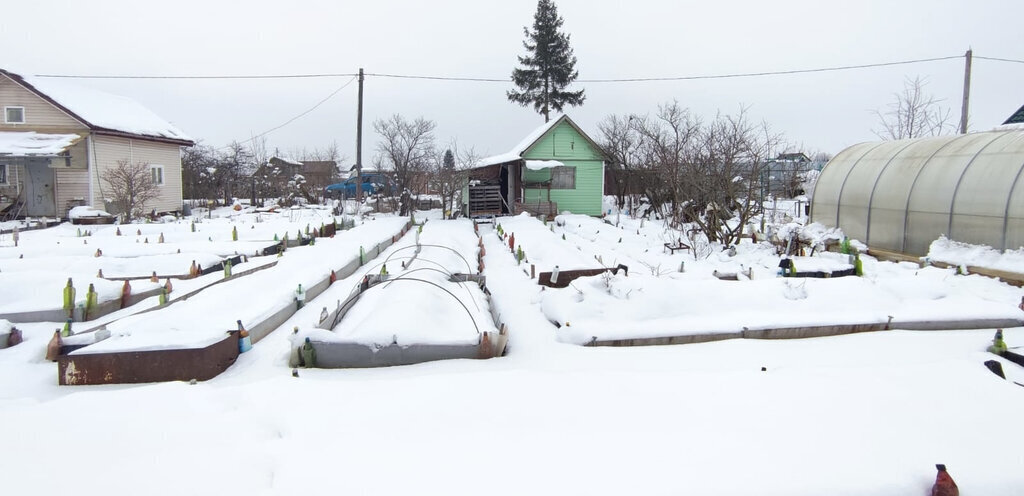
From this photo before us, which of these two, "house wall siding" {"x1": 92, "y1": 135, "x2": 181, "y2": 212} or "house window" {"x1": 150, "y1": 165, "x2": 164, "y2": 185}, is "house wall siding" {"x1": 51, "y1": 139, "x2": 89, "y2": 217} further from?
"house window" {"x1": 150, "y1": 165, "x2": 164, "y2": 185}

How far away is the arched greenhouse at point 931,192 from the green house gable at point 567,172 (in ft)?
36.3

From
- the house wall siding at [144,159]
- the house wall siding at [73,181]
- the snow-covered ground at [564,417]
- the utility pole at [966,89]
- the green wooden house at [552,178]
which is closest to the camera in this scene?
the snow-covered ground at [564,417]

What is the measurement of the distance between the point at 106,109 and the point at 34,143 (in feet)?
13.7

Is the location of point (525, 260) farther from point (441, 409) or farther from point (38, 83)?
point (38, 83)

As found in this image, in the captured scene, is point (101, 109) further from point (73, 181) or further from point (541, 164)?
point (541, 164)

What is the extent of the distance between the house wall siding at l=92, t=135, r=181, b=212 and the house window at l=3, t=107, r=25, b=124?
110 inches

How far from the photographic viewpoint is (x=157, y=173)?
24891 millimetres

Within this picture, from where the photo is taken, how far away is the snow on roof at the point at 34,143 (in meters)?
19.3

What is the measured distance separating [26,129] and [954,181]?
1125 inches

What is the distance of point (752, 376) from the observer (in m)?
4.89

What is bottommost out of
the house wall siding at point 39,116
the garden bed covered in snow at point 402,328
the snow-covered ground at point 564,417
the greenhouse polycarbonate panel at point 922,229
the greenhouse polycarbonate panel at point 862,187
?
the snow-covered ground at point 564,417

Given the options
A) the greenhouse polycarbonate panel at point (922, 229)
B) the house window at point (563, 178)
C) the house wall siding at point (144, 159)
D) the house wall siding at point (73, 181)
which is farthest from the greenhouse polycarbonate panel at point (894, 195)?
the house wall siding at point (73, 181)

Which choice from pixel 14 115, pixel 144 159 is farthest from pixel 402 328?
pixel 14 115

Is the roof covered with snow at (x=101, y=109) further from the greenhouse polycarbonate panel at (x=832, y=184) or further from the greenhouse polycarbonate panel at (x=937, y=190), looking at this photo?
the greenhouse polycarbonate panel at (x=937, y=190)
